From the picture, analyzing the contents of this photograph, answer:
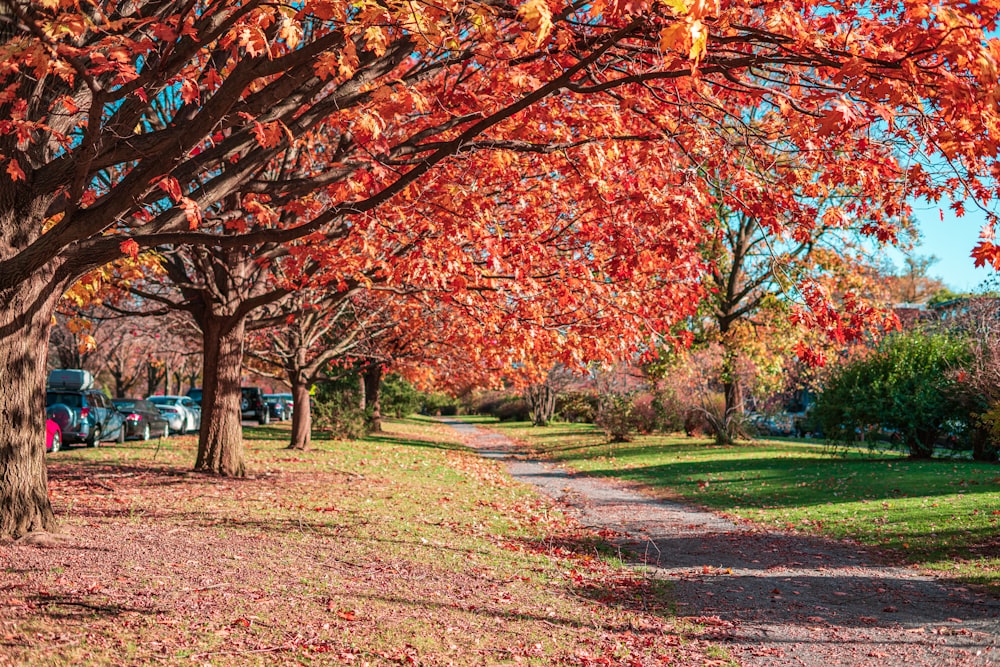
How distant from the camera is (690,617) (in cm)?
685

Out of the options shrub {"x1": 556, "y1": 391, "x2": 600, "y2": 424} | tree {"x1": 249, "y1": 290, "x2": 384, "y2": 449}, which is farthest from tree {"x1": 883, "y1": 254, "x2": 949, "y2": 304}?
tree {"x1": 249, "y1": 290, "x2": 384, "y2": 449}

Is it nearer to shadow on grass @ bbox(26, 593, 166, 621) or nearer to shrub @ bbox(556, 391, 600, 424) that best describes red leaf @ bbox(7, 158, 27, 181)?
shadow on grass @ bbox(26, 593, 166, 621)

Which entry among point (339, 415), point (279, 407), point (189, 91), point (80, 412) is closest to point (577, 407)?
point (279, 407)

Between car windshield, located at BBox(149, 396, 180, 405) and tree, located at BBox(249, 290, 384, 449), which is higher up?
tree, located at BBox(249, 290, 384, 449)

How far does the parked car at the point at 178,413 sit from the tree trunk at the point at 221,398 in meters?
16.8

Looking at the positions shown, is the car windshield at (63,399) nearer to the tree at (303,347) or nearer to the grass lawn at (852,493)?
the tree at (303,347)

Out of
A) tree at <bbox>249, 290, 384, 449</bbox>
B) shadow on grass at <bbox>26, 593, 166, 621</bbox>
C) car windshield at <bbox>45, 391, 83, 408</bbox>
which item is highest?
tree at <bbox>249, 290, 384, 449</bbox>

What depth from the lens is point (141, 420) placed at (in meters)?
26.3

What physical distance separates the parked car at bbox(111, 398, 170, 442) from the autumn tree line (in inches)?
588

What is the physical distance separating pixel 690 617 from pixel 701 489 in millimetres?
10441

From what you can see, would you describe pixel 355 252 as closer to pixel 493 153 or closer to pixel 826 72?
pixel 493 153

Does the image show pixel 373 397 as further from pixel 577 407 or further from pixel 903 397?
pixel 903 397

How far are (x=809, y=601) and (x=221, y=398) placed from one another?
11.1 meters

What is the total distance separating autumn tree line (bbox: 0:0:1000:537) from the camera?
5.56m
